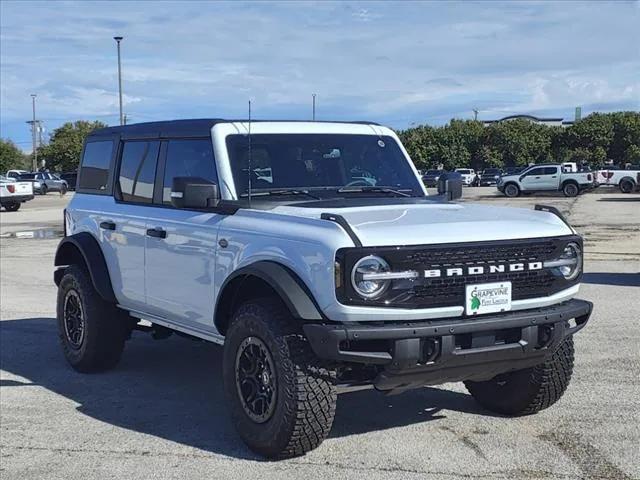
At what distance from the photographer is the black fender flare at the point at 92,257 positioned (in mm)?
6832

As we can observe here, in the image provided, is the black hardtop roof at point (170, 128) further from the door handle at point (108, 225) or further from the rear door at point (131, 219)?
the door handle at point (108, 225)

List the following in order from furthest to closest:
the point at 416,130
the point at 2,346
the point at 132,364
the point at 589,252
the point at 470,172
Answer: the point at 416,130
the point at 470,172
the point at 589,252
the point at 2,346
the point at 132,364

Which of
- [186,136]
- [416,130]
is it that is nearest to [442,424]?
[186,136]

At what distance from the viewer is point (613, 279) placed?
1251 cm

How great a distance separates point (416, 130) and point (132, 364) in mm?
86624

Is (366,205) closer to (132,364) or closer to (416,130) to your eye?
(132,364)

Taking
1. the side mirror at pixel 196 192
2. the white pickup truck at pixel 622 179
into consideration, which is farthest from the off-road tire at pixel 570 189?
the side mirror at pixel 196 192

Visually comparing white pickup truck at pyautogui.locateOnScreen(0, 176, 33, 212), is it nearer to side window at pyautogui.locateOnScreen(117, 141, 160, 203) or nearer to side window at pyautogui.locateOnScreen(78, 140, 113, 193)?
side window at pyautogui.locateOnScreen(78, 140, 113, 193)

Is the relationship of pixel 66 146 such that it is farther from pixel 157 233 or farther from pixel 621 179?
pixel 157 233

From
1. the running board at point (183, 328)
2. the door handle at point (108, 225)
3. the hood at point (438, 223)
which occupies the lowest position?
the running board at point (183, 328)

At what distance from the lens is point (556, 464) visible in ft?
15.7

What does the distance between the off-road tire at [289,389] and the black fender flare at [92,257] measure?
7.29ft

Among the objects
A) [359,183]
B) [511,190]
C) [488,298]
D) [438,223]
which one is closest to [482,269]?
[488,298]

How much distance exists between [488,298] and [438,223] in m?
0.50
